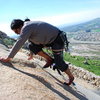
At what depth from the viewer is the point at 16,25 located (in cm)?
791

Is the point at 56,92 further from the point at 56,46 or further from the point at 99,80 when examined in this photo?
the point at 99,80

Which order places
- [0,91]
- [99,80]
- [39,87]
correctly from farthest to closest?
[99,80] → [39,87] → [0,91]

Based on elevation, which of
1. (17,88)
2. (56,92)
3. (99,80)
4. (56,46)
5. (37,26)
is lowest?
(99,80)

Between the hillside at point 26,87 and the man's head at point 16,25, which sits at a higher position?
the man's head at point 16,25

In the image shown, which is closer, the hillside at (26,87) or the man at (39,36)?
the hillside at (26,87)

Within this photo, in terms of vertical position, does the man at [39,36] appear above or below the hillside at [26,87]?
above

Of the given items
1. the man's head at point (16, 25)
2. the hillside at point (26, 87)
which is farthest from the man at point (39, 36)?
the hillside at point (26, 87)

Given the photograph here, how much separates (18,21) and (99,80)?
30.0 feet

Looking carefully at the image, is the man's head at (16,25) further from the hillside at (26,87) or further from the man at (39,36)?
the hillside at (26,87)

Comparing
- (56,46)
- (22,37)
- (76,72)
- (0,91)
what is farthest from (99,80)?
(0,91)

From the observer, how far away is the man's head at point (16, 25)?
787cm

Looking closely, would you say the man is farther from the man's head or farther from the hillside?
the hillside

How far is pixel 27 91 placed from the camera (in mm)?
6797

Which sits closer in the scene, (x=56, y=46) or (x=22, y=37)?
(x=22, y=37)
